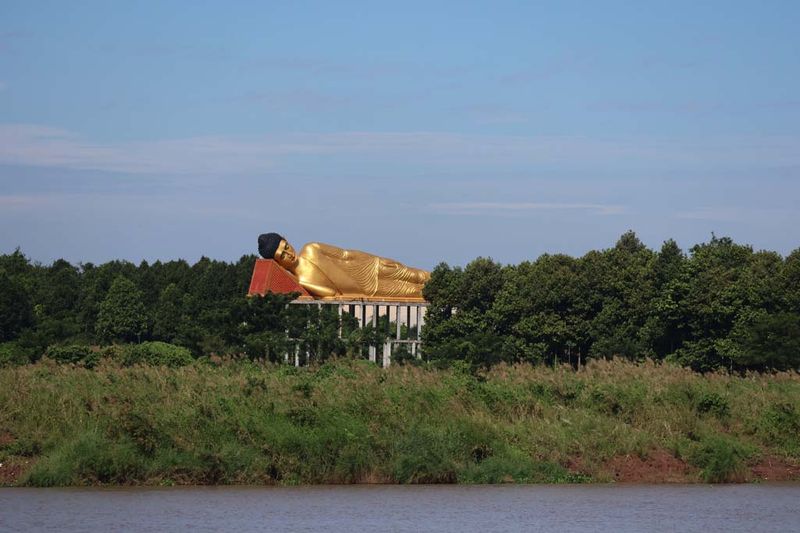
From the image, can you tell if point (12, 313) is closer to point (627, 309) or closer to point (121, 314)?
point (121, 314)

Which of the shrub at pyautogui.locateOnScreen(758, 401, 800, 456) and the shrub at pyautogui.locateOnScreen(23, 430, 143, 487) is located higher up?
the shrub at pyautogui.locateOnScreen(758, 401, 800, 456)

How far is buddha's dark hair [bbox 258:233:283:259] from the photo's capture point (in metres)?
58.6

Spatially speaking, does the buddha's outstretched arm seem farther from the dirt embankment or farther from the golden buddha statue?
the dirt embankment

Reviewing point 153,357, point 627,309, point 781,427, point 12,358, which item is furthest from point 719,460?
point 627,309

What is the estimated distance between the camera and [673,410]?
951 inches

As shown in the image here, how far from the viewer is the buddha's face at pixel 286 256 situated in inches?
2319

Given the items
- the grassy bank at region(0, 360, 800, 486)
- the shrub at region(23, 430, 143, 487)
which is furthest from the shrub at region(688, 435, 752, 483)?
the shrub at region(23, 430, 143, 487)

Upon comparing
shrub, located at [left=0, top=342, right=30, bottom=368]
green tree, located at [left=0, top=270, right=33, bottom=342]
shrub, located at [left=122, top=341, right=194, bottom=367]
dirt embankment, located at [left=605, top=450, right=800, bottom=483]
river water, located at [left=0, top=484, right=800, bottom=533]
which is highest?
green tree, located at [left=0, top=270, right=33, bottom=342]

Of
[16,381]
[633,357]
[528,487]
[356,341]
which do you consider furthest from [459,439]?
[633,357]

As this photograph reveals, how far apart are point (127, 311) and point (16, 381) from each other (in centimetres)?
5276

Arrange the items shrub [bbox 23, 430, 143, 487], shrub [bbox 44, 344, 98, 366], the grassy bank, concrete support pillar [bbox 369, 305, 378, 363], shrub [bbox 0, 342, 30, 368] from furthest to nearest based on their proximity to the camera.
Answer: concrete support pillar [bbox 369, 305, 378, 363] < shrub [bbox 0, 342, 30, 368] < shrub [bbox 44, 344, 98, 366] < the grassy bank < shrub [bbox 23, 430, 143, 487]

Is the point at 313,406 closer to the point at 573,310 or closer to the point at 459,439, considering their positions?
the point at 459,439

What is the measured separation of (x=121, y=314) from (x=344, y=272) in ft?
68.5

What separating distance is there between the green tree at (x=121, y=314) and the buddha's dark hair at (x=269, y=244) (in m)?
19.2
